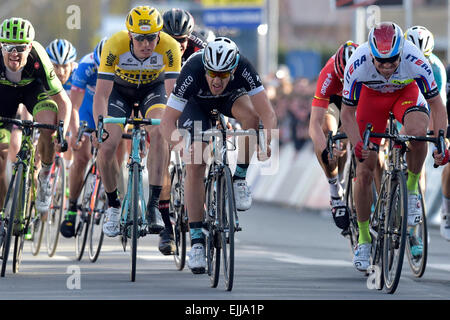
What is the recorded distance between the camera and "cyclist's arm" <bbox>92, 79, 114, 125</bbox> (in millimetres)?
11539

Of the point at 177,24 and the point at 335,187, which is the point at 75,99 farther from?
the point at 335,187

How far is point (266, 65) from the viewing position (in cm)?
3375

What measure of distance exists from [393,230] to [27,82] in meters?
3.70

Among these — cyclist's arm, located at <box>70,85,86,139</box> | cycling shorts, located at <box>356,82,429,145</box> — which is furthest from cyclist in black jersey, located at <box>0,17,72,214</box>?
cycling shorts, located at <box>356,82,429,145</box>

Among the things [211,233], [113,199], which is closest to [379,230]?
[211,233]

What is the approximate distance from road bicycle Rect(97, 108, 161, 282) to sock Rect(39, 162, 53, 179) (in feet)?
6.14

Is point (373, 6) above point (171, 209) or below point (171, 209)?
above

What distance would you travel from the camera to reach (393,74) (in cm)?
1071

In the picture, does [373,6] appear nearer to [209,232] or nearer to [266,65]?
[209,232]

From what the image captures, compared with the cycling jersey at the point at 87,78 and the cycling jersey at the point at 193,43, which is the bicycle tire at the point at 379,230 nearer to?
the cycling jersey at the point at 193,43
